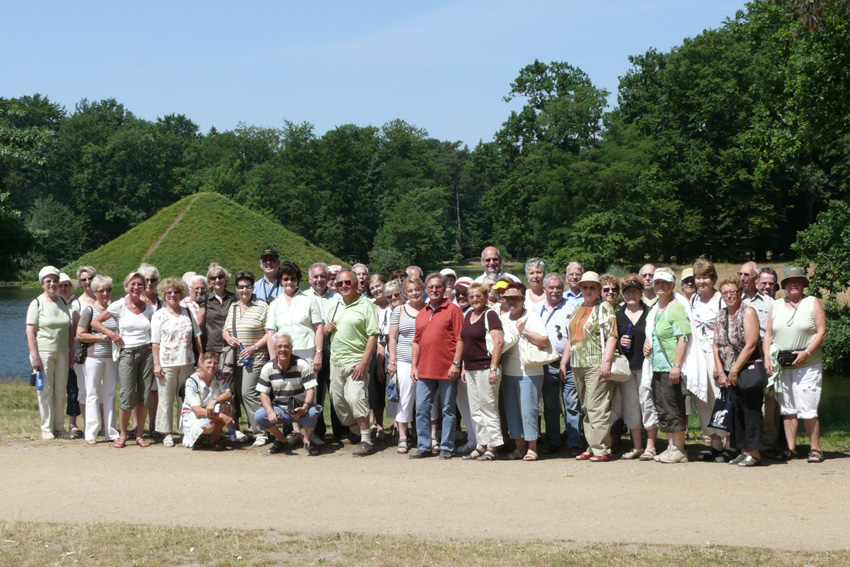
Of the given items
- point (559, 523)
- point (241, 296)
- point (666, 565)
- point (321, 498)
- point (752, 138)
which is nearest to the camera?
point (666, 565)

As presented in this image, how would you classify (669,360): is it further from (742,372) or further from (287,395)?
(287,395)

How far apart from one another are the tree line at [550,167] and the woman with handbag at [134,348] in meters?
8.03

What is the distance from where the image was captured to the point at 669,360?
761 cm

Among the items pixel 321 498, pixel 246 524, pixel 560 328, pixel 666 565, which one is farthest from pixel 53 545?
pixel 560 328

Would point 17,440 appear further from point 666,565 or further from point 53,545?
point 666,565

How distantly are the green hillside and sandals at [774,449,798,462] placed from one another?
39410mm

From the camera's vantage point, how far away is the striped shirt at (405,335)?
8445 mm

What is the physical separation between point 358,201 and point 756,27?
75416 mm

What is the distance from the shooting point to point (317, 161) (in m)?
91.1

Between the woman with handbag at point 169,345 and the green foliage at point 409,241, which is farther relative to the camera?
the green foliage at point 409,241

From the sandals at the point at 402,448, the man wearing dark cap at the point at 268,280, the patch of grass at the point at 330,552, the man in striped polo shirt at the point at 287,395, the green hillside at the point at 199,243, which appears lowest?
the patch of grass at the point at 330,552

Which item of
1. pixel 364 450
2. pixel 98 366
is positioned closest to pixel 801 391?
pixel 364 450

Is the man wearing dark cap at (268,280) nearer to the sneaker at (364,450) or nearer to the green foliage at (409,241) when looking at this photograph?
the sneaker at (364,450)

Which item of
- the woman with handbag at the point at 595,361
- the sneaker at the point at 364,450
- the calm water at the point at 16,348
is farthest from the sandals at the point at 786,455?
the calm water at the point at 16,348
